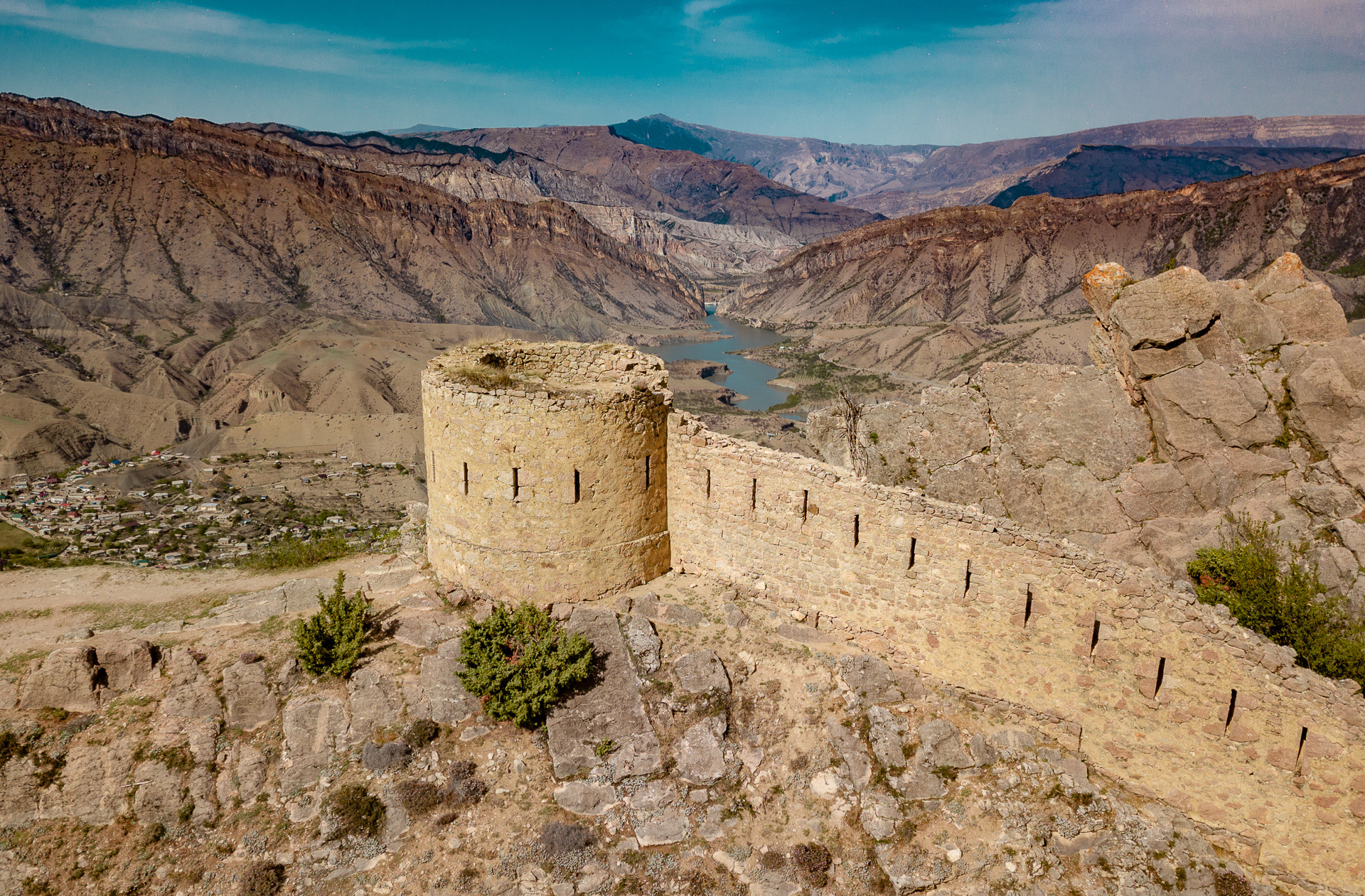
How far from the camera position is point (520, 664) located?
12867mm

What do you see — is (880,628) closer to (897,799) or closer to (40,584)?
(897,799)

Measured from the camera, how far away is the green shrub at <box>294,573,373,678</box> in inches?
524

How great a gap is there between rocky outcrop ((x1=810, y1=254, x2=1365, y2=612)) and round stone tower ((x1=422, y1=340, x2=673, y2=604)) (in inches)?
424

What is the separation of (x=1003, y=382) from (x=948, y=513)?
40.8 ft

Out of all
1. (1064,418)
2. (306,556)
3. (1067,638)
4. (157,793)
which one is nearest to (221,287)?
(306,556)

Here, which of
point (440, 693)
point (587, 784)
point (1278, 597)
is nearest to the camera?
point (587, 784)

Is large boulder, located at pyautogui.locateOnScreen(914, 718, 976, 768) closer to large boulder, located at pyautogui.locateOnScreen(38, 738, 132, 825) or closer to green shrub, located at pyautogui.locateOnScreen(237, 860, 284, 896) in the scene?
green shrub, located at pyautogui.locateOnScreen(237, 860, 284, 896)

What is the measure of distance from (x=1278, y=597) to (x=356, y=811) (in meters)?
20.6

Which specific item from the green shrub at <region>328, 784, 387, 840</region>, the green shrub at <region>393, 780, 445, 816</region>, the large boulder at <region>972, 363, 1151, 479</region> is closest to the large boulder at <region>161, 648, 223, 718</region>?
the green shrub at <region>328, 784, 387, 840</region>

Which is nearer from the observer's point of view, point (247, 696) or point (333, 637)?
point (247, 696)

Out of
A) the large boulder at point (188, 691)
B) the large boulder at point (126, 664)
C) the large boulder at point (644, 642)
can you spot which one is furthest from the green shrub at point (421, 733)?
the large boulder at point (126, 664)

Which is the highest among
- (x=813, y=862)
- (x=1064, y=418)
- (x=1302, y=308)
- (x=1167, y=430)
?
(x=1302, y=308)

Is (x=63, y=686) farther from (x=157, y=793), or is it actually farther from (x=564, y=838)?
(x=564, y=838)

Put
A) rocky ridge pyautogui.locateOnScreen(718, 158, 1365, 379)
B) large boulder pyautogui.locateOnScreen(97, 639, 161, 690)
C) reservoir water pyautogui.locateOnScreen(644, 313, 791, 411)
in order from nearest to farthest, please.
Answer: large boulder pyautogui.locateOnScreen(97, 639, 161, 690), reservoir water pyautogui.locateOnScreen(644, 313, 791, 411), rocky ridge pyautogui.locateOnScreen(718, 158, 1365, 379)
